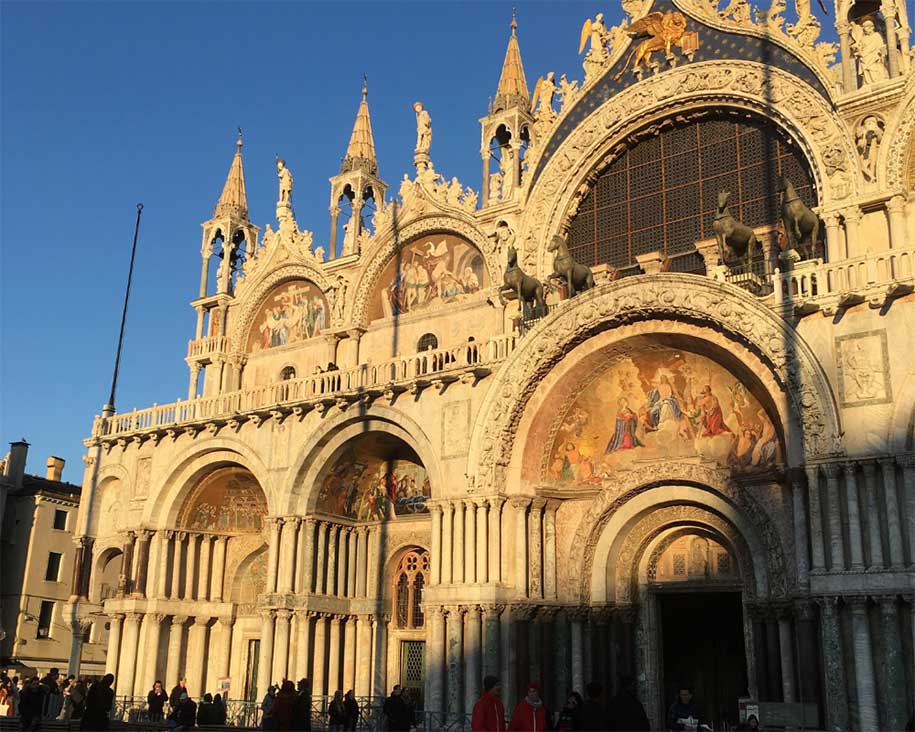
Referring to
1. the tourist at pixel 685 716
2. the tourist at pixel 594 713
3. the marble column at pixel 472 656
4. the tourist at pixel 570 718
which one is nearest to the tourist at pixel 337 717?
the marble column at pixel 472 656

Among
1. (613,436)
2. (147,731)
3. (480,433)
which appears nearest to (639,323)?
(613,436)

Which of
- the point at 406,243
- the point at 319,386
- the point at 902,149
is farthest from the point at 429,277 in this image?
the point at 902,149

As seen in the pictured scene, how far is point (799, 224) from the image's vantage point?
2052 centimetres

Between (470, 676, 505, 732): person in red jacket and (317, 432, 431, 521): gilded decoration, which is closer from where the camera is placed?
(470, 676, 505, 732): person in red jacket

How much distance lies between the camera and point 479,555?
22875mm

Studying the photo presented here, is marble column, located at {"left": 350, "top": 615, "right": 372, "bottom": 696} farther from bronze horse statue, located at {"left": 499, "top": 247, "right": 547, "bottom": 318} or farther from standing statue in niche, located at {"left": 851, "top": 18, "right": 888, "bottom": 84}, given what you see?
standing statue in niche, located at {"left": 851, "top": 18, "right": 888, "bottom": 84}

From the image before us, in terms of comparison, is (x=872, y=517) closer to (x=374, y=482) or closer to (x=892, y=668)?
(x=892, y=668)

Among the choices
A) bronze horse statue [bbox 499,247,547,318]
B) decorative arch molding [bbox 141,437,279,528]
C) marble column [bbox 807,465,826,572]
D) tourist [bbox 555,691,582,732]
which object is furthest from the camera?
decorative arch molding [bbox 141,437,279,528]

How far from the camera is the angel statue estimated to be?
27.1 m

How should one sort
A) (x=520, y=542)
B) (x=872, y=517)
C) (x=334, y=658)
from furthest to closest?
1. (x=334, y=658)
2. (x=520, y=542)
3. (x=872, y=517)

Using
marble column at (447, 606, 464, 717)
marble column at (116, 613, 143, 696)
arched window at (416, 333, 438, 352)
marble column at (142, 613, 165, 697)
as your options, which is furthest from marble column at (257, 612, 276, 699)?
arched window at (416, 333, 438, 352)

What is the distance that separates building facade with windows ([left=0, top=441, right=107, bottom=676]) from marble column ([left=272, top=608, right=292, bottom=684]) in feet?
48.7

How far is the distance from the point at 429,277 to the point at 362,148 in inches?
252

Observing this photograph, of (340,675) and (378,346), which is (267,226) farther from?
(340,675)
